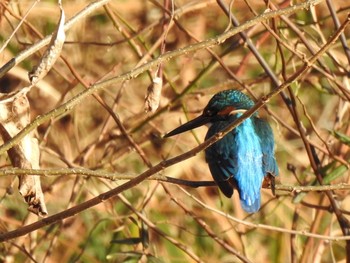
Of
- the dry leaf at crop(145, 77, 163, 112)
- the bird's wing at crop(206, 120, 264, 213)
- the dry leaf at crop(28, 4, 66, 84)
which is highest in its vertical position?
the dry leaf at crop(28, 4, 66, 84)

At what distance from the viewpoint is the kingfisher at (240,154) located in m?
2.81

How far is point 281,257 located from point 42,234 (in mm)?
1361

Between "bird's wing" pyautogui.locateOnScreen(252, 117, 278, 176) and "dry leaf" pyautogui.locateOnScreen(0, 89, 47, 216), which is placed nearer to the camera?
"dry leaf" pyautogui.locateOnScreen(0, 89, 47, 216)

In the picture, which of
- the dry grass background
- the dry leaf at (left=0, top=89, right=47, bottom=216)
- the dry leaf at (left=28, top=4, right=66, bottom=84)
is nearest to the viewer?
the dry leaf at (left=28, top=4, right=66, bottom=84)

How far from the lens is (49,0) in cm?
466

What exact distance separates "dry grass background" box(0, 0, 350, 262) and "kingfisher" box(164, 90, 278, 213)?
12.0 inches

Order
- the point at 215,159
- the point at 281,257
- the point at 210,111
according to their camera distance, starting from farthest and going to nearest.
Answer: the point at 281,257 → the point at 210,111 → the point at 215,159

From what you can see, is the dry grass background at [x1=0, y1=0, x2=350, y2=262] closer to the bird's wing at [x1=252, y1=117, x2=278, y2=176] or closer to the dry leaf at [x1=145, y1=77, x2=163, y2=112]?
the bird's wing at [x1=252, y1=117, x2=278, y2=176]

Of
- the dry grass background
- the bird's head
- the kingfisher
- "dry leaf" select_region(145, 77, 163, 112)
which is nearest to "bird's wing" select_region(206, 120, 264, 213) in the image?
the kingfisher

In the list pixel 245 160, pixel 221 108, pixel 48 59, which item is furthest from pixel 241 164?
pixel 48 59

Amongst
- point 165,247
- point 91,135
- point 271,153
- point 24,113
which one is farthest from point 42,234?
point 24,113

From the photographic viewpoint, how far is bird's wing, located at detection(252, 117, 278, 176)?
113 inches

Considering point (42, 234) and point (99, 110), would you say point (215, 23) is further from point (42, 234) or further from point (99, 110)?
point (42, 234)

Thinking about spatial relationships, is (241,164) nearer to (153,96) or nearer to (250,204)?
(250,204)
